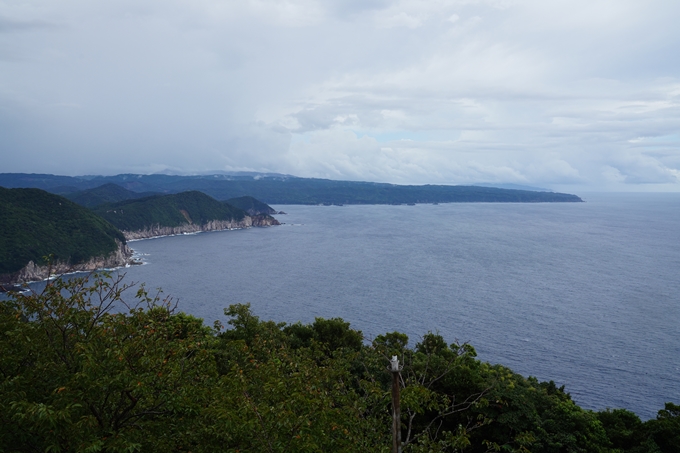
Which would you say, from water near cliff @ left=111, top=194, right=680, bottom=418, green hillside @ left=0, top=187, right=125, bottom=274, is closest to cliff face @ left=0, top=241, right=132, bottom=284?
green hillside @ left=0, top=187, right=125, bottom=274

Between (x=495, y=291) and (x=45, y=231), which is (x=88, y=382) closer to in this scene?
(x=495, y=291)

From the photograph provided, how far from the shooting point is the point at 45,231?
119812 millimetres

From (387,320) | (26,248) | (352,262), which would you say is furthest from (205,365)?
(26,248)

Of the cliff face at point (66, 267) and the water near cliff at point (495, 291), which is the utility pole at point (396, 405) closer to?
the water near cliff at point (495, 291)

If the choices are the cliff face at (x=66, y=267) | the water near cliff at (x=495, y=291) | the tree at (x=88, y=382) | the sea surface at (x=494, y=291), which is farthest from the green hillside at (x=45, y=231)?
the tree at (x=88, y=382)

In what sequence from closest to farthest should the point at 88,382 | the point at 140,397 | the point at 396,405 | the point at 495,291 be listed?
1. the point at 396,405
2. the point at 88,382
3. the point at 140,397
4. the point at 495,291

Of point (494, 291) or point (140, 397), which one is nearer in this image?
point (140, 397)

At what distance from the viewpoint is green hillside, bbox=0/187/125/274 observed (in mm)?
104500

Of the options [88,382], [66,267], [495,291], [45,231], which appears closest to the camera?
[88,382]

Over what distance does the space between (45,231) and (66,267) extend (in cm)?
1510

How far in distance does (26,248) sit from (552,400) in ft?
378

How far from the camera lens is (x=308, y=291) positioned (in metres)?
83.4

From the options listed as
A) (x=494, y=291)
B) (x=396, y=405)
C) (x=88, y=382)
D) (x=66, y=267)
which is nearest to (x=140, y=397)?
(x=88, y=382)

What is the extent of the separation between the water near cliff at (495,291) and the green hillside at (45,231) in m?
15.2
